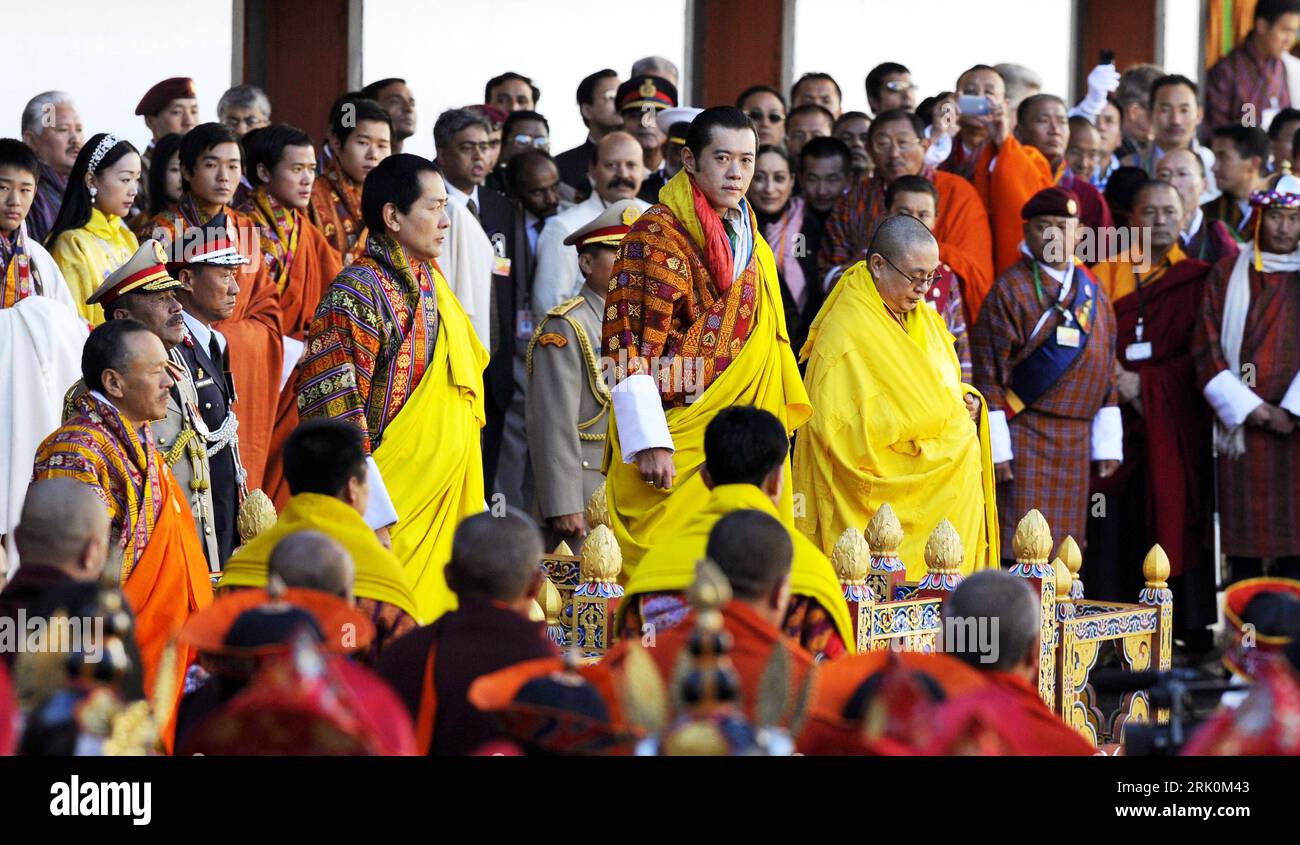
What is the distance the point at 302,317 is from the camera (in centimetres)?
727

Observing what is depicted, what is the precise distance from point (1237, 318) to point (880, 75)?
2.26 m

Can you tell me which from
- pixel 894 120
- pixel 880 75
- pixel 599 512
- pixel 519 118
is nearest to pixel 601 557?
pixel 599 512

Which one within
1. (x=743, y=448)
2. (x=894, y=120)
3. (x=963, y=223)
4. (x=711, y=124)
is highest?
(x=894, y=120)

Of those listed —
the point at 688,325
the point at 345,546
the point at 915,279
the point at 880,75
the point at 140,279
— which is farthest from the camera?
the point at 880,75

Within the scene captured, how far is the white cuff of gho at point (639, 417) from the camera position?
5375 millimetres

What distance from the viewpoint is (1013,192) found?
8.52 meters

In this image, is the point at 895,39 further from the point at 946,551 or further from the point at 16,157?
the point at 946,551

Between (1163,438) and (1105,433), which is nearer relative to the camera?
(1105,433)

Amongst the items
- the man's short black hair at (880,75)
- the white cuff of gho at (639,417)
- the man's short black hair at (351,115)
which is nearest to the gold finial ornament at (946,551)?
the white cuff of gho at (639,417)

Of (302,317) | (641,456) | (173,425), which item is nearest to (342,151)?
(302,317)

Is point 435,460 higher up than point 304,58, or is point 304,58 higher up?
point 304,58

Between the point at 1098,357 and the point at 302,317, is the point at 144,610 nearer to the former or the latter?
the point at 302,317

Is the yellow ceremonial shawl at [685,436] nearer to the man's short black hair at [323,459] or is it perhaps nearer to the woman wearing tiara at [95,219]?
the man's short black hair at [323,459]
